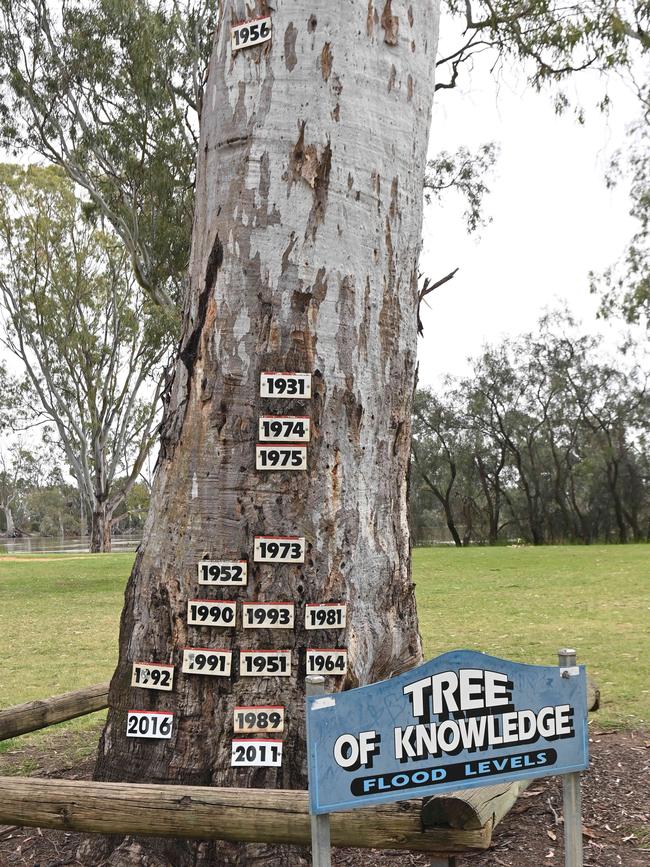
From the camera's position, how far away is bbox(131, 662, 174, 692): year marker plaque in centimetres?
288

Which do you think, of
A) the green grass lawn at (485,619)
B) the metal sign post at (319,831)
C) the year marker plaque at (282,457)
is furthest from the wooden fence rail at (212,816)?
the green grass lawn at (485,619)

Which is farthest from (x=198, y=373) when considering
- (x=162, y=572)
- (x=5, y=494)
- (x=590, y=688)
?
(x=5, y=494)

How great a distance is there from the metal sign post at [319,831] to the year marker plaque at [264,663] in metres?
0.90

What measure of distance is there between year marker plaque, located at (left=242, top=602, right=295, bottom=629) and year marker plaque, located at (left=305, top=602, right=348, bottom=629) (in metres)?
0.06

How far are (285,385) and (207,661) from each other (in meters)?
0.93

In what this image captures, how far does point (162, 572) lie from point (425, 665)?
4.12 ft

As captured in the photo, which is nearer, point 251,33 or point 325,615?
point 325,615

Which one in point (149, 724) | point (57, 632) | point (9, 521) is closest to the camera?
point (149, 724)

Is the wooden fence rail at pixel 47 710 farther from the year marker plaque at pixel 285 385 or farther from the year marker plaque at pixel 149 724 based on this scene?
the year marker plaque at pixel 285 385

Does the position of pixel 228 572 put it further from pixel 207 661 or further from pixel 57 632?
pixel 57 632

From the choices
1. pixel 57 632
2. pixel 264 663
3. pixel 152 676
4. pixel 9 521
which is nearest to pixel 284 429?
pixel 264 663

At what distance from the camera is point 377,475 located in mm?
2959

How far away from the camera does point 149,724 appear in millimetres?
2904

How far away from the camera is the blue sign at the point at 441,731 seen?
1.89 m
